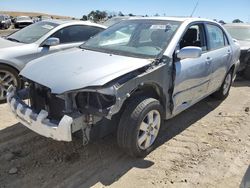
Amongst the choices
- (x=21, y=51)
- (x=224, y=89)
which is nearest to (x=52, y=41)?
(x=21, y=51)

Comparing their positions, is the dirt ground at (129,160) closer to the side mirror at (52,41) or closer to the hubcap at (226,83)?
the hubcap at (226,83)

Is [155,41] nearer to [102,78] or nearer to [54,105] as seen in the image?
[102,78]

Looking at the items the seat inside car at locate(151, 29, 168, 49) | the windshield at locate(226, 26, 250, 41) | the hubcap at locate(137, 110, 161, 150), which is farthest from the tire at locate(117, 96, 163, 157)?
the windshield at locate(226, 26, 250, 41)

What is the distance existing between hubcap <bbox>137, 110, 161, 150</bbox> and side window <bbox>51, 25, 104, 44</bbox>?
135 inches

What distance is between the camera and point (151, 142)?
4035 millimetres

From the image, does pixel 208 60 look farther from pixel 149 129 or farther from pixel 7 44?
pixel 7 44

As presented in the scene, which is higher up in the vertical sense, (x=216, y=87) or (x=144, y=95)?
(x=144, y=95)

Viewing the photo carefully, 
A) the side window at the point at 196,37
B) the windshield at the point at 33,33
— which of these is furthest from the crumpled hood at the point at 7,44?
the side window at the point at 196,37

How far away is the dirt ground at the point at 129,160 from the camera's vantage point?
3.46 m

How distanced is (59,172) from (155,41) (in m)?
2.14

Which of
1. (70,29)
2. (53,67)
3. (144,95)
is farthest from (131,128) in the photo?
(70,29)

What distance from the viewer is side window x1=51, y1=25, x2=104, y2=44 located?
21.7ft

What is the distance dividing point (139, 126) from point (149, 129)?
311 millimetres

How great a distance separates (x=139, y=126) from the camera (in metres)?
3.65
